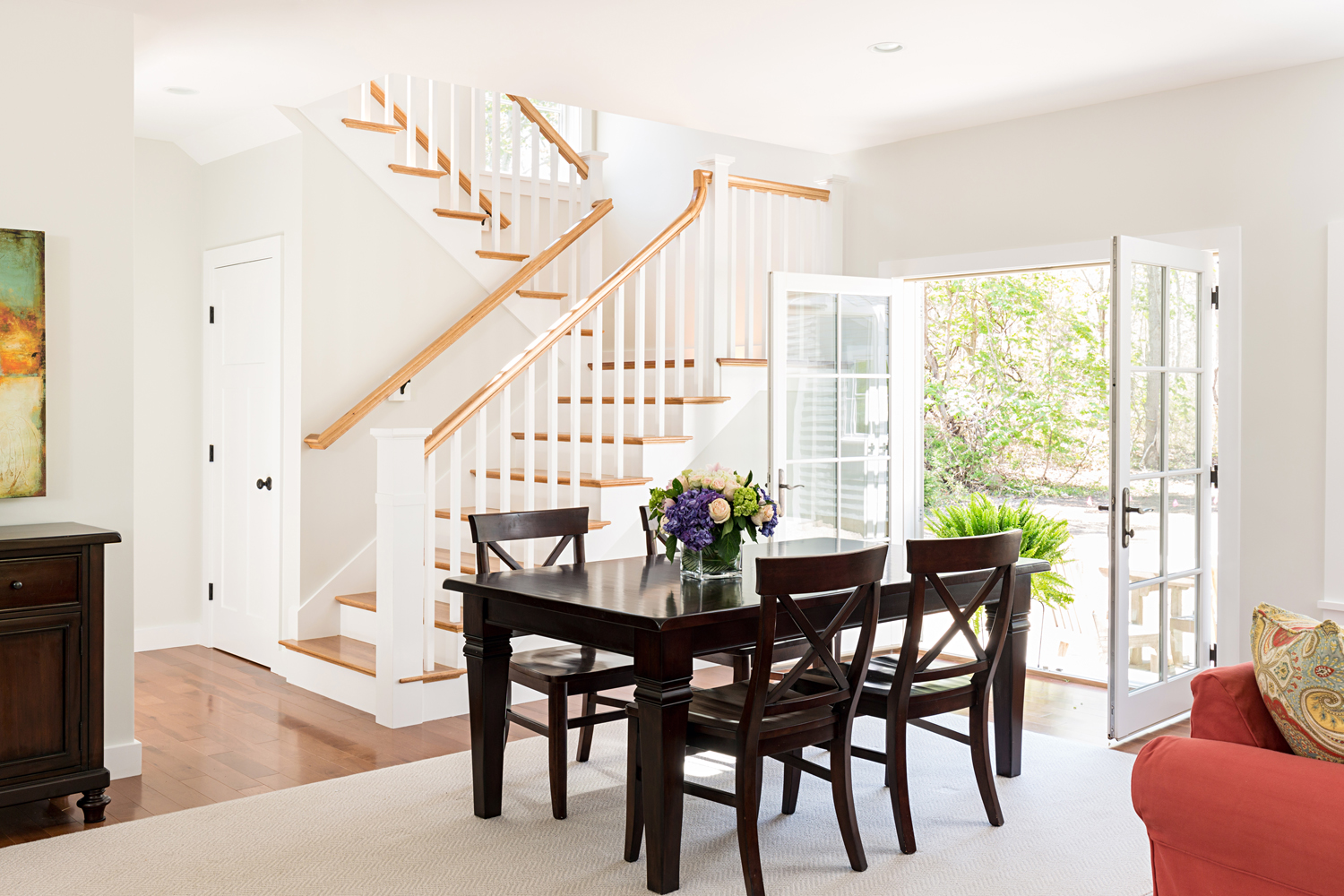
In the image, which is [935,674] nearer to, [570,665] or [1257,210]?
[570,665]

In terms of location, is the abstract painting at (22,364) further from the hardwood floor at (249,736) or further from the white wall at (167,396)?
the white wall at (167,396)

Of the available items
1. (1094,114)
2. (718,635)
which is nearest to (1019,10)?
(1094,114)

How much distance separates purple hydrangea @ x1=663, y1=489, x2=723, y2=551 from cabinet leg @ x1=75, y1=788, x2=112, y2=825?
6.57 ft

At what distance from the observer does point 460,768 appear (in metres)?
3.89

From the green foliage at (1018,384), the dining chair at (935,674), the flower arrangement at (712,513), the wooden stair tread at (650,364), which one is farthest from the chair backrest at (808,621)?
the green foliage at (1018,384)

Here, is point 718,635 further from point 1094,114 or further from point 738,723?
Answer: point 1094,114

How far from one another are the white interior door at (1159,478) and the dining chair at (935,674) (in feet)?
3.69

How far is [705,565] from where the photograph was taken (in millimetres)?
3396

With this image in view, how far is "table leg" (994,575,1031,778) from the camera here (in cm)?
377

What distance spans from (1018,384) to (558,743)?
23.7 feet

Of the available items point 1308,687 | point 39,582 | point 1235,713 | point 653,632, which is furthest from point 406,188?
point 1308,687

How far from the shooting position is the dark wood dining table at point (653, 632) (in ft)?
9.27

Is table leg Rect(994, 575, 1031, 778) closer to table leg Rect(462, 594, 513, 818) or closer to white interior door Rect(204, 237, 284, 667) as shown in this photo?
table leg Rect(462, 594, 513, 818)

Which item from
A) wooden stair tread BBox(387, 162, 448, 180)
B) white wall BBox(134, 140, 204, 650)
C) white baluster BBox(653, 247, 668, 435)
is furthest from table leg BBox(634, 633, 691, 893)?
white wall BBox(134, 140, 204, 650)
